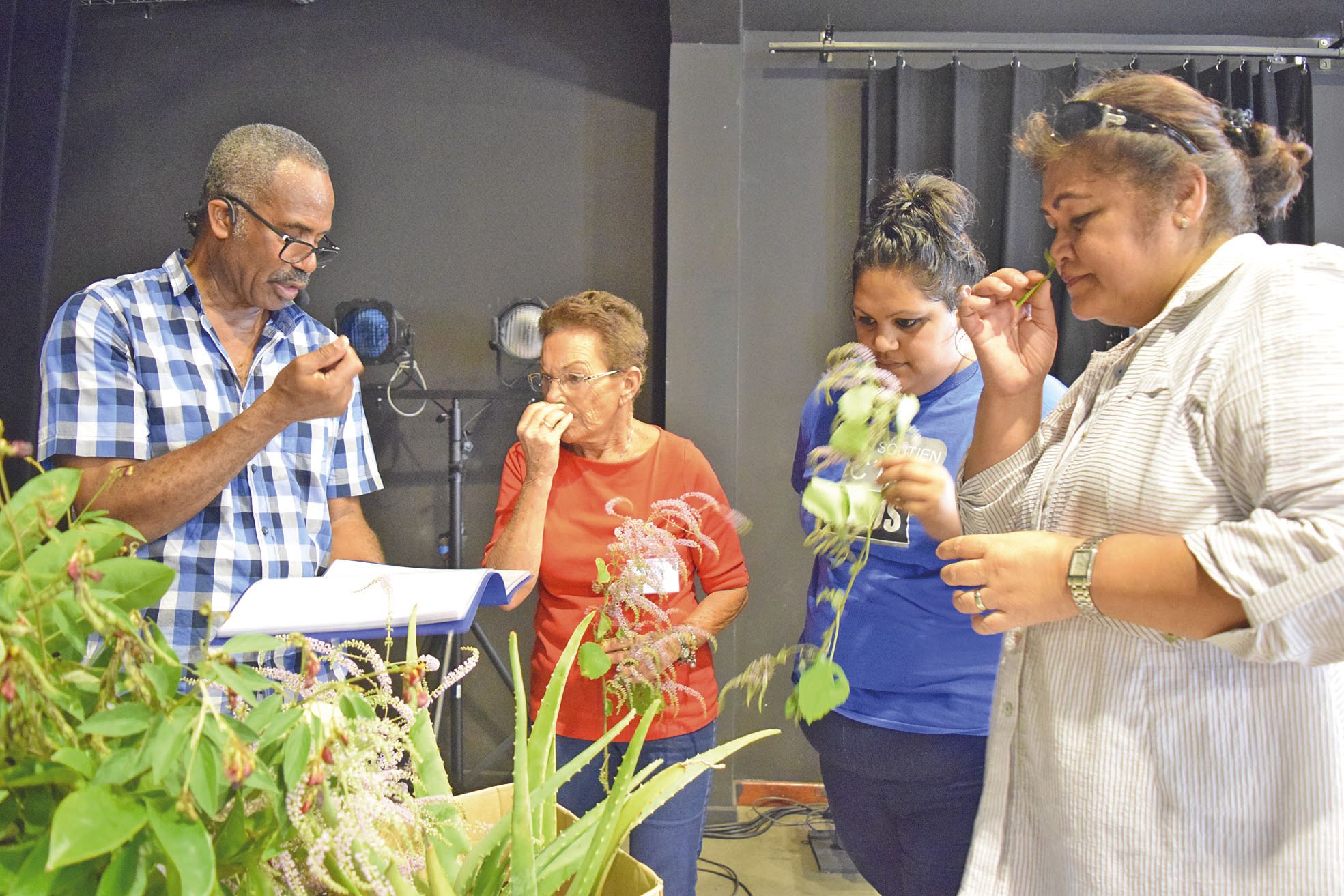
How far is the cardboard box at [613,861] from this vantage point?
75 centimetres

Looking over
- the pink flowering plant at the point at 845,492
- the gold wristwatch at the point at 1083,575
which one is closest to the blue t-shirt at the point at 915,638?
the pink flowering plant at the point at 845,492

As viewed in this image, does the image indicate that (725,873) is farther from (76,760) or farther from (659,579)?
(76,760)

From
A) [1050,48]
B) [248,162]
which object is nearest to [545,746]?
[248,162]

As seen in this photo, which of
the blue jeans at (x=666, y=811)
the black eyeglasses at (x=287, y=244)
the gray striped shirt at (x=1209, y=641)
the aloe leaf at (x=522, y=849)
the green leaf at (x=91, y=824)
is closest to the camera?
the green leaf at (x=91, y=824)

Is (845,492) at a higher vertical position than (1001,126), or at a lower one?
lower

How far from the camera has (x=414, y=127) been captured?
3.69m

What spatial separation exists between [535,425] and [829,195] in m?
2.26

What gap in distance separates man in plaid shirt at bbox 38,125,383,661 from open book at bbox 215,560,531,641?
374 millimetres

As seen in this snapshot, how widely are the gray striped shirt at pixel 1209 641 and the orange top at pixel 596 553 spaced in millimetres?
814

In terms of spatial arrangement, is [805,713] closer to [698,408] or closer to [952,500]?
[952,500]

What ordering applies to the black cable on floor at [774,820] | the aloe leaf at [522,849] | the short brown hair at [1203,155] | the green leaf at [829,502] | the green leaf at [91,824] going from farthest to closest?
1. the black cable on floor at [774,820]
2. the green leaf at [829,502]
3. the short brown hair at [1203,155]
4. the aloe leaf at [522,849]
5. the green leaf at [91,824]

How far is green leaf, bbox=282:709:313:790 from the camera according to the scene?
500mm

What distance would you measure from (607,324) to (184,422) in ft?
2.81

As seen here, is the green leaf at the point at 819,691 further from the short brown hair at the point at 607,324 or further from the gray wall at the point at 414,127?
the gray wall at the point at 414,127
